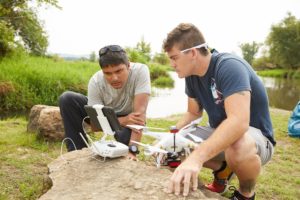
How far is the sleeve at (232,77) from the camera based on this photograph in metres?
2.19

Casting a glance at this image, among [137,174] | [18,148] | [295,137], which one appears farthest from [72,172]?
[295,137]

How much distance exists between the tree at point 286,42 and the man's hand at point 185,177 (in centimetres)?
4787

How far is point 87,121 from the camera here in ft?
11.9

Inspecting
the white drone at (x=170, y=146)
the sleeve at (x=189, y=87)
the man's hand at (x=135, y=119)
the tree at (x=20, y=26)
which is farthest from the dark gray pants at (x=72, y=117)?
the tree at (x=20, y=26)

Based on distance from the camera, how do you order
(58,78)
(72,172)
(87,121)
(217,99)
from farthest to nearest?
(58,78) < (87,121) < (217,99) < (72,172)

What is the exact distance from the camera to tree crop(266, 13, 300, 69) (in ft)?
152

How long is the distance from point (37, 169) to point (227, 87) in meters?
2.24

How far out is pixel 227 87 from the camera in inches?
87.7

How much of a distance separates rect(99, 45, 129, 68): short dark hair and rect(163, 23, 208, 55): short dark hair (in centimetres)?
67

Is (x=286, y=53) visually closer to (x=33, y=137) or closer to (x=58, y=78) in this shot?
(x=58, y=78)

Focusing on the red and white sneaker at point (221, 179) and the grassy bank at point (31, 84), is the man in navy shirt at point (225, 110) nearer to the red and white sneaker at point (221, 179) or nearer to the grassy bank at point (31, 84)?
the red and white sneaker at point (221, 179)

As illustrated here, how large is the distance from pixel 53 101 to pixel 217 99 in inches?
286

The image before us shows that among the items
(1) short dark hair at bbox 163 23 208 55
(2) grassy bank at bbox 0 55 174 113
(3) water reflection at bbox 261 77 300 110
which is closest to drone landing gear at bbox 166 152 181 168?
(1) short dark hair at bbox 163 23 208 55

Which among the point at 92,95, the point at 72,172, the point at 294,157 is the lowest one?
the point at 294,157
